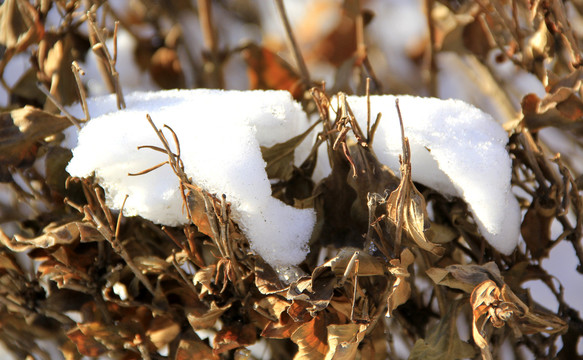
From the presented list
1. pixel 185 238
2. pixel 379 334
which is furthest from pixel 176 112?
pixel 379 334

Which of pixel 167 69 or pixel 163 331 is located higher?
pixel 167 69

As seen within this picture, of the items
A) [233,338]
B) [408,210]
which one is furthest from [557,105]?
[233,338]

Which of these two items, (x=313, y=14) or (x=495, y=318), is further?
(x=313, y=14)

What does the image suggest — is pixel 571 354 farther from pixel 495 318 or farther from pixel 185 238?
pixel 185 238

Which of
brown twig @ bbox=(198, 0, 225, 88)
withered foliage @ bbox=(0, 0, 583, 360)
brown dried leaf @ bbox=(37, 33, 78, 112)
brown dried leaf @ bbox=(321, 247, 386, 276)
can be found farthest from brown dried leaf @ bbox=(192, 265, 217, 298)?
brown twig @ bbox=(198, 0, 225, 88)

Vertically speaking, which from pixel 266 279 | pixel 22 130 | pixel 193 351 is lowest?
pixel 193 351

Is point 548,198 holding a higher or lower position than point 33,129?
lower

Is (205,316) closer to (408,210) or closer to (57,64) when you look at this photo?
(408,210)
